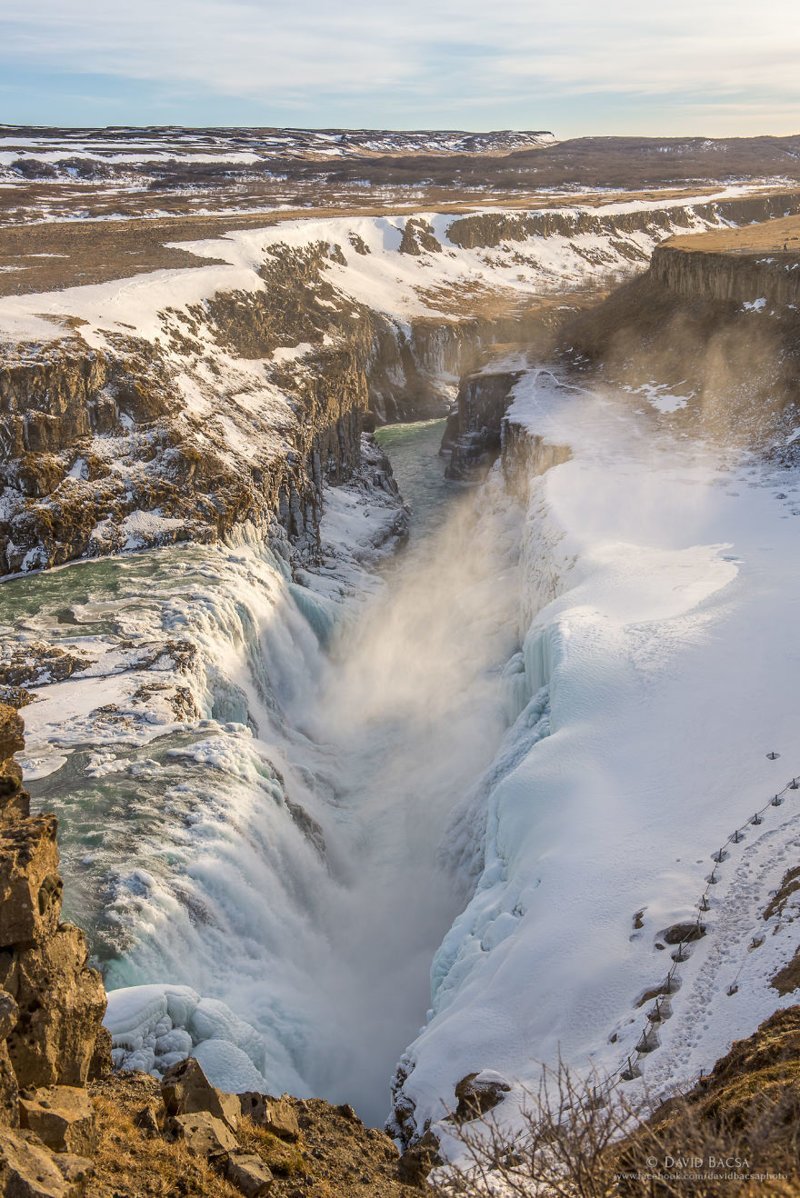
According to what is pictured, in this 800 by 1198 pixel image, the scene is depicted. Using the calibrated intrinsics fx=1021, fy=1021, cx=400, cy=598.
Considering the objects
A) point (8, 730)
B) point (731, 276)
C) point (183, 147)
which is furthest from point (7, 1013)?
point (183, 147)

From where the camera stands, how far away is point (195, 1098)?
32.3 feet

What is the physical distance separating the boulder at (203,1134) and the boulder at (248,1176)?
161 millimetres

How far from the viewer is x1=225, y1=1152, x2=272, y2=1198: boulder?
29.1 ft

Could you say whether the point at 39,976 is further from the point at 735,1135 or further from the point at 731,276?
the point at 731,276

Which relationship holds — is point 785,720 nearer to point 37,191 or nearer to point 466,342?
point 466,342

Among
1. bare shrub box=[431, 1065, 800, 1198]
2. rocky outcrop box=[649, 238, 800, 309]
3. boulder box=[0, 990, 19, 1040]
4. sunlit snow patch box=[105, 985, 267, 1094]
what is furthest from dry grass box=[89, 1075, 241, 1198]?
rocky outcrop box=[649, 238, 800, 309]

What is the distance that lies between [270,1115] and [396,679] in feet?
70.0

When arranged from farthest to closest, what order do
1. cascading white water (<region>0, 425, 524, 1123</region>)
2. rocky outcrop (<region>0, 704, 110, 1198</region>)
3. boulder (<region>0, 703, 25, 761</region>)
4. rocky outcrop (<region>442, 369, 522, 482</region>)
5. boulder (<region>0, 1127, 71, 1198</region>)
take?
1. rocky outcrop (<region>442, 369, 522, 482</region>)
2. cascading white water (<region>0, 425, 524, 1123</region>)
3. boulder (<region>0, 703, 25, 761</region>)
4. rocky outcrop (<region>0, 704, 110, 1198</region>)
5. boulder (<region>0, 1127, 71, 1198</region>)

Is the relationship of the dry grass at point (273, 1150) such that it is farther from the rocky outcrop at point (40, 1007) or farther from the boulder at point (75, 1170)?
the boulder at point (75, 1170)

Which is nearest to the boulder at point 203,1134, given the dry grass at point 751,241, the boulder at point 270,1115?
the boulder at point 270,1115

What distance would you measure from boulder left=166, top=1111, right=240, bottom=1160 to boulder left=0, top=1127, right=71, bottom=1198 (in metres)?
1.84

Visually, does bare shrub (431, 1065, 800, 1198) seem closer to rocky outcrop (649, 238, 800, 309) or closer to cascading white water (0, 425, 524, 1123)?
cascading white water (0, 425, 524, 1123)

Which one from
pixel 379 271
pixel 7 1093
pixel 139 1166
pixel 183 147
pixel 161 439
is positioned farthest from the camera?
pixel 183 147

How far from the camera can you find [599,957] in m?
13.1
